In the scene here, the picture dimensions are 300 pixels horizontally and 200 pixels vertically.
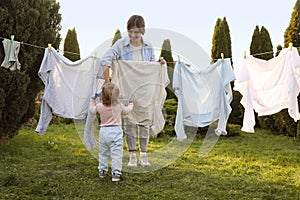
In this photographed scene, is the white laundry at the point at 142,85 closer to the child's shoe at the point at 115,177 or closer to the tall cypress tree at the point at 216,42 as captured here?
the child's shoe at the point at 115,177

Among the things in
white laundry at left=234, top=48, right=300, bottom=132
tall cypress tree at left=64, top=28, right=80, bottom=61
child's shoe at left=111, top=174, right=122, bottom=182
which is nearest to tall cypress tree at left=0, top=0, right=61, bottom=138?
child's shoe at left=111, top=174, right=122, bottom=182

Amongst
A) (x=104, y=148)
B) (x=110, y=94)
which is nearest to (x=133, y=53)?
(x=110, y=94)

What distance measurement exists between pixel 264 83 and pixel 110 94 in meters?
1.68

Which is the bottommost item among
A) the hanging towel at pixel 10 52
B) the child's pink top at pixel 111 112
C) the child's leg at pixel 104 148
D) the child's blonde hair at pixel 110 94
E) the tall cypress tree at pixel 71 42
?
the child's leg at pixel 104 148

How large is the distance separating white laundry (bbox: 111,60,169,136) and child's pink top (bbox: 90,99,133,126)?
0.95 ft

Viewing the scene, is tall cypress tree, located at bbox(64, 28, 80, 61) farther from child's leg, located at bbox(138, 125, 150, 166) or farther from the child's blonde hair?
the child's blonde hair

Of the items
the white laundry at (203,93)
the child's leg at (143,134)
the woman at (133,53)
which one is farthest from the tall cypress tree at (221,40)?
the child's leg at (143,134)

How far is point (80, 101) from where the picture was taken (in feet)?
14.1

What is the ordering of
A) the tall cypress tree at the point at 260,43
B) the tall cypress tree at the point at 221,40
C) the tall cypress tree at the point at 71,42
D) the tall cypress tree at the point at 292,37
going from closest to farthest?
the tall cypress tree at the point at 292,37 → the tall cypress tree at the point at 260,43 → the tall cypress tree at the point at 221,40 → the tall cypress tree at the point at 71,42

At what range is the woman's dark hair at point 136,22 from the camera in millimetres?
4039

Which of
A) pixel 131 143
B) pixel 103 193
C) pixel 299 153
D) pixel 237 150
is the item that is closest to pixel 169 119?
pixel 237 150

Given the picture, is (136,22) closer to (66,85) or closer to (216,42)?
(66,85)

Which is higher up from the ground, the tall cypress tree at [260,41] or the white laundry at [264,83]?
the tall cypress tree at [260,41]

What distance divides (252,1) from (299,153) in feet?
8.40
